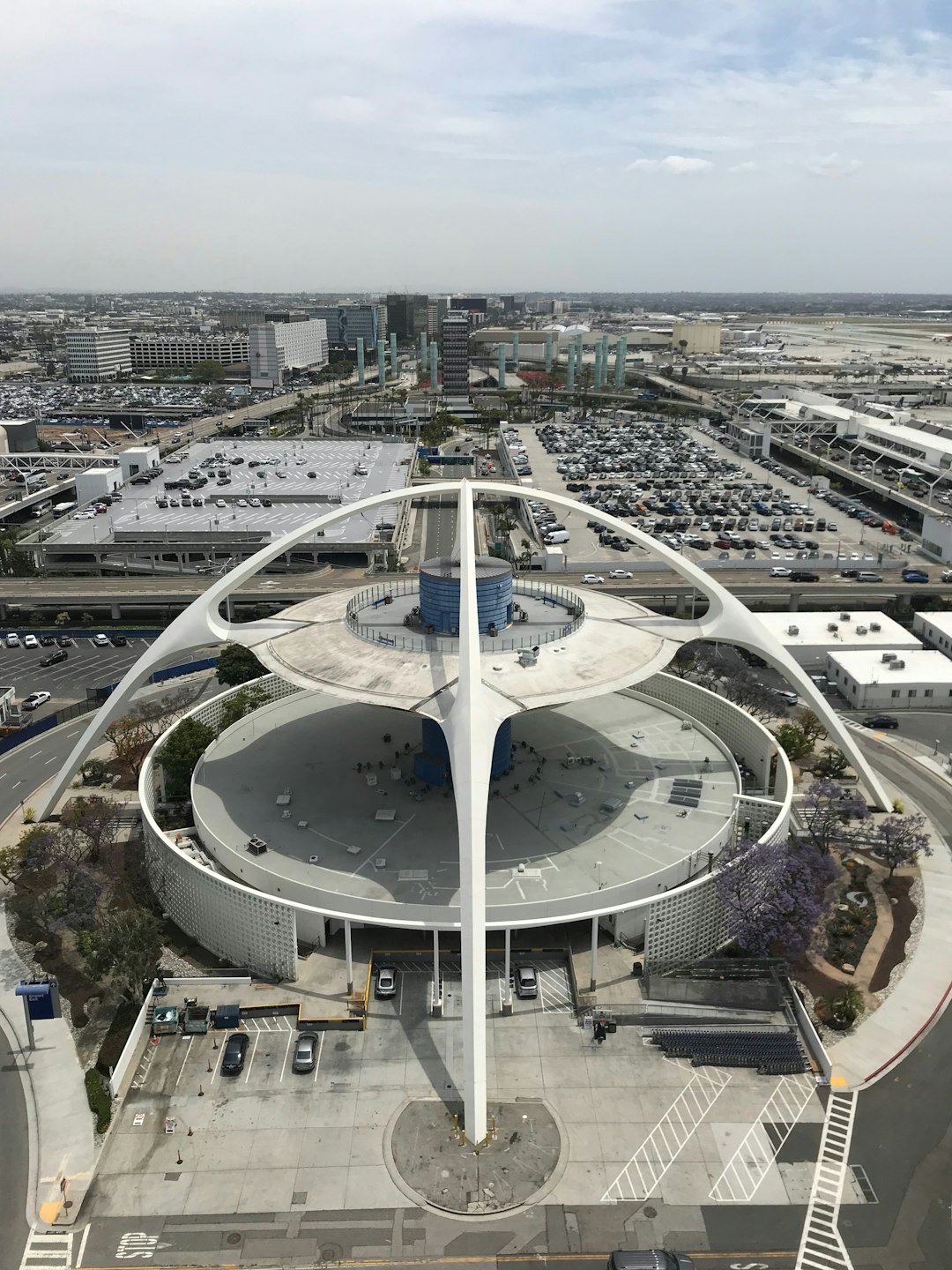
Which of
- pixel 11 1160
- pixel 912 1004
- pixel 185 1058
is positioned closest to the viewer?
pixel 11 1160

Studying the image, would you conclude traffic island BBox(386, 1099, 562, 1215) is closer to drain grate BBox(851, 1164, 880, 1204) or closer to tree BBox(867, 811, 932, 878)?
drain grate BBox(851, 1164, 880, 1204)

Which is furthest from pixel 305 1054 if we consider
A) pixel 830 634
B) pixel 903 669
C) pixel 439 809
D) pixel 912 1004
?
pixel 830 634

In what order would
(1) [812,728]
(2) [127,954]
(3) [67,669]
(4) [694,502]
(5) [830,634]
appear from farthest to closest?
(4) [694,502] < (5) [830,634] < (3) [67,669] < (1) [812,728] < (2) [127,954]

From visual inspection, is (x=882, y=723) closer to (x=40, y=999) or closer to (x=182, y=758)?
(x=182, y=758)

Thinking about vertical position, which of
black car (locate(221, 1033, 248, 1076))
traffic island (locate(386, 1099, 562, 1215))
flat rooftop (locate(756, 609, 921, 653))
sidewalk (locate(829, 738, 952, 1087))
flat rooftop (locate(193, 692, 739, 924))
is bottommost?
sidewalk (locate(829, 738, 952, 1087))

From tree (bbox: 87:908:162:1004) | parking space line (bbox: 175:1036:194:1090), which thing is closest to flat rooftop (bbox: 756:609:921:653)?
tree (bbox: 87:908:162:1004)
